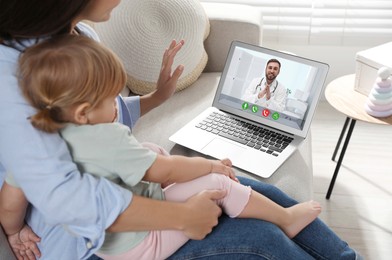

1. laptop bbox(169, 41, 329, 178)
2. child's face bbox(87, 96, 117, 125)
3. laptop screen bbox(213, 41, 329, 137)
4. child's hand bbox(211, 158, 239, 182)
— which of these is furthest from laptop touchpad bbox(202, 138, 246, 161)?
child's face bbox(87, 96, 117, 125)

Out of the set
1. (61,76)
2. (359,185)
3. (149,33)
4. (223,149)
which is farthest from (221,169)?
(359,185)

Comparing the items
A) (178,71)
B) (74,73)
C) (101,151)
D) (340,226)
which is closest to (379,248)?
(340,226)

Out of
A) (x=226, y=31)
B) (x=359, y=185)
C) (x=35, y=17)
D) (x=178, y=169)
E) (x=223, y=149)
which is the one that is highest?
(x=35, y=17)

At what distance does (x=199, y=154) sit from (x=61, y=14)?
71cm

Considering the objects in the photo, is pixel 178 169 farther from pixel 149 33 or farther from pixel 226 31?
pixel 226 31

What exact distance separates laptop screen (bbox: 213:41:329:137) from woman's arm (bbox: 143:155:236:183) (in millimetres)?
427

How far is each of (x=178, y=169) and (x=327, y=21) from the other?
67.5 inches

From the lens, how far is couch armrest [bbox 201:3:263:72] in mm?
1924

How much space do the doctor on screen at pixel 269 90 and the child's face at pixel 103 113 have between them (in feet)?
2.29

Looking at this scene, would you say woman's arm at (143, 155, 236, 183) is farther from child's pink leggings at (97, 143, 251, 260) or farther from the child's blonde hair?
the child's blonde hair

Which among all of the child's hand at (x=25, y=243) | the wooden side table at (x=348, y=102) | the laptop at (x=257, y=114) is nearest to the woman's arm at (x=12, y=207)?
the child's hand at (x=25, y=243)

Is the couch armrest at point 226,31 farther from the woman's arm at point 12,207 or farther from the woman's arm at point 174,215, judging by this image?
the woman's arm at point 12,207

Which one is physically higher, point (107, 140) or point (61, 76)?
point (61, 76)

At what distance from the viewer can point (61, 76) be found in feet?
2.80
